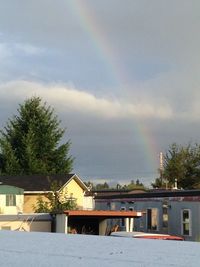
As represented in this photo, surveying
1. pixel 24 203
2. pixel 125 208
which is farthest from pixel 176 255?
pixel 24 203

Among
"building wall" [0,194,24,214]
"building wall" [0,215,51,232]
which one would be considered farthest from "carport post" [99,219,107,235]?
"building wall" [0,194,24,214]

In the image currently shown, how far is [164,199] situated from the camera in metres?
29.9

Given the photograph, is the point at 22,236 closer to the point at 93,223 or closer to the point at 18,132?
the point at 93,223

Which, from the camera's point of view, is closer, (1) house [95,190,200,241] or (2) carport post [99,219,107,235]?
(2) carport post [99,219,107,235]

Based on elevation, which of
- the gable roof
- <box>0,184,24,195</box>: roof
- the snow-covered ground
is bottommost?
the snow-covered ground

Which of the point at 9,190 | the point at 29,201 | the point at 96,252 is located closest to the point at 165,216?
the point at 9,190

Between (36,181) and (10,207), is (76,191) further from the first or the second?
(10,207)

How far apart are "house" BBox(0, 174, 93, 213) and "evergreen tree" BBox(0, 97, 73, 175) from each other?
13.5m

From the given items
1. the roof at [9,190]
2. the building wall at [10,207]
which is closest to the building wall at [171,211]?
the building wall at [10,207]

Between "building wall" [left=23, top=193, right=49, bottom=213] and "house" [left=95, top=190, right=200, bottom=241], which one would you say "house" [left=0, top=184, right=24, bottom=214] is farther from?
"house" [left=95, top=190, right=200, bottom=241]

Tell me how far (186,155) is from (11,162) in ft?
71.8

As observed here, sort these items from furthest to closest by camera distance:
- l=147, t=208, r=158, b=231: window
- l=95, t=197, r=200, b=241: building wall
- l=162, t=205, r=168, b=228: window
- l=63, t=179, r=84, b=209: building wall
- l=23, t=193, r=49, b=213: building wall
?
l=63, t=179, r=84, b=209: building wall → l=23, t=193, r=49, b=213: building wall → l=147, t=208, r=158, b=231: window → l=162, t=205, r=168, b=228: window → l=95, t=197, r=200, b=241: building wall

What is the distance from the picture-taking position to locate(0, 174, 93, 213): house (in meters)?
41.5

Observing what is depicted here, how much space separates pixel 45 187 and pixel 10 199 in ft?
12.8
